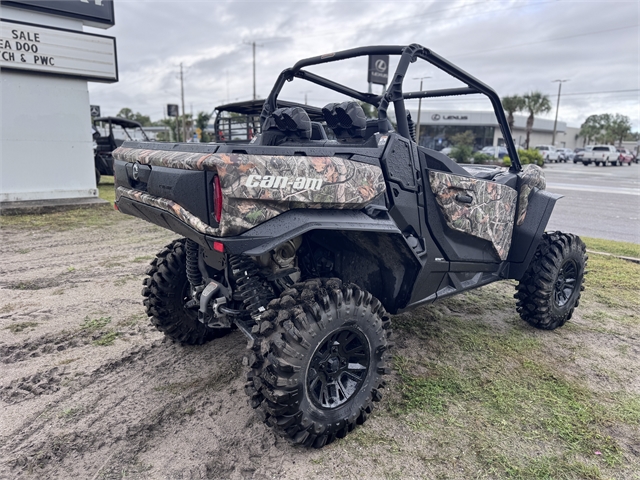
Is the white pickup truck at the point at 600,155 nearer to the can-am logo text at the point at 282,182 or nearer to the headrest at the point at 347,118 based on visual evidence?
the headrest at the point at 347,118

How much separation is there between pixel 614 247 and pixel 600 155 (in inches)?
1472

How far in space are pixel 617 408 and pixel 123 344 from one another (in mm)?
3398

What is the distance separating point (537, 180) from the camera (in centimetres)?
391

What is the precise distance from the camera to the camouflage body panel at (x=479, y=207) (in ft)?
10.2

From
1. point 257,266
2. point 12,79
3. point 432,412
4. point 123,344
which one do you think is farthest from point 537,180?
point 12,79

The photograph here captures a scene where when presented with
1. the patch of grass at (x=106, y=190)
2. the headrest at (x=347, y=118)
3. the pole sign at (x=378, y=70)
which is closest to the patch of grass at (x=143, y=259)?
the headrest at (x=347, y=118)

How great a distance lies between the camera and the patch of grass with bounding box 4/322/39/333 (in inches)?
152

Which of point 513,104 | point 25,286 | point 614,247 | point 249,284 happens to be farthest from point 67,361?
point 513,104

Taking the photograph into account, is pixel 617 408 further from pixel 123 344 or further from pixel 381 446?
pixel 123 344

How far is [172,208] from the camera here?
2.42m

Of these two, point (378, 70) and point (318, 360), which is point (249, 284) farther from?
point (378, 70)

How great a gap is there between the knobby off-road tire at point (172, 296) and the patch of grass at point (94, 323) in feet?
2.60

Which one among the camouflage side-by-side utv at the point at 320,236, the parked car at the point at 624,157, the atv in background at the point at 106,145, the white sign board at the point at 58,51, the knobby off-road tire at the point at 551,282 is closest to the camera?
the camouflage side-by-side utv at the point at 320,236

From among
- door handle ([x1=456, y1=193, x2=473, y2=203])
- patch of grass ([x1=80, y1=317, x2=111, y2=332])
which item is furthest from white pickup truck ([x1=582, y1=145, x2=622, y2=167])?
patch of grass ([x1=80, y1=317, x2=111, y2=332])
